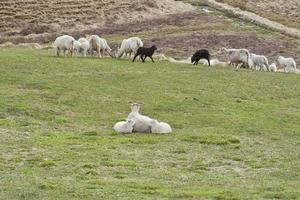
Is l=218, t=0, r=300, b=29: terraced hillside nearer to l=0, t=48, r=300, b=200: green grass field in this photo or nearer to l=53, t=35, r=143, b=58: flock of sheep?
l=53, t=35, r=143, b=58: flock of sheep

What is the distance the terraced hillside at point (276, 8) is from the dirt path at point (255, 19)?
5.68ft

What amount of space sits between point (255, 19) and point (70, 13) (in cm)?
1579

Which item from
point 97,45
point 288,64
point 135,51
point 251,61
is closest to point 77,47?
point 97,45

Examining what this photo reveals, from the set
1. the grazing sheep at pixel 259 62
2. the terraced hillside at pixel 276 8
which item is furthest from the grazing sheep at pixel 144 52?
the terraced hillside at pixel 276 8

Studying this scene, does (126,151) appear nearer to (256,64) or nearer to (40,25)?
(256,64)

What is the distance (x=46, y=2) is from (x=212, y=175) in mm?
52425

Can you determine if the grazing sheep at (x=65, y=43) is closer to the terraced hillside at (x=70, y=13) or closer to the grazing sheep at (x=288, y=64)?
the grazing sheep at (x=288, y=64)

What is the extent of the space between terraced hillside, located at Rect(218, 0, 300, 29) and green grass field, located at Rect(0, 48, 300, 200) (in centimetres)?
3074

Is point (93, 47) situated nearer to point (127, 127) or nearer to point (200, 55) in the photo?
point (200, 55)

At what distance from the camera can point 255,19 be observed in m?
59.6

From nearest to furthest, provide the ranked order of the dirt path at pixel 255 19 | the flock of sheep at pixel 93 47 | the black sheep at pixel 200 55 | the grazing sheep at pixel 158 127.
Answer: the grazing sheep at pixel 158 127 < the flock of sheep at pixel 93 47 < the black sheep at pixel 200 55 < the dirt path at pixel 255 19

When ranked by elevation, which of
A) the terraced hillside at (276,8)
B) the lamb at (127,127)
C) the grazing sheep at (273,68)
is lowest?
the lamb at (127,127)

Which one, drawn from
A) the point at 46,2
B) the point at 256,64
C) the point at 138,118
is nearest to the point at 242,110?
the point at 138,118

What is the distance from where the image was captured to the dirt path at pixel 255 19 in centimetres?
5530
